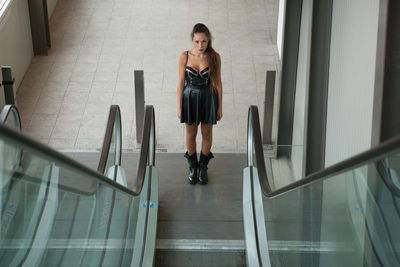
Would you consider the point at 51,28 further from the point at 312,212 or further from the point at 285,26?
the point at 312,212

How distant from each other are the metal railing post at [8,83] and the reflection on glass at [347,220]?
3.46 meters

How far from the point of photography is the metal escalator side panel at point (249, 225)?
173 inches

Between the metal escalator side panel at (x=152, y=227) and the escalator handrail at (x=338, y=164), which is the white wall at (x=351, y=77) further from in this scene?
the metal escalator side panel at (x=152, y=227)

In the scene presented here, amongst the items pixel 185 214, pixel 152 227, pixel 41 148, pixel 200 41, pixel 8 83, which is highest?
pixel 41 148

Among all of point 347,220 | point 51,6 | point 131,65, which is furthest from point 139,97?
point 51,6

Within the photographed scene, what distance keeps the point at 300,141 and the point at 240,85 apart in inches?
87.4

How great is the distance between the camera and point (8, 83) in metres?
6.06

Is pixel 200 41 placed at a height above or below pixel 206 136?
above

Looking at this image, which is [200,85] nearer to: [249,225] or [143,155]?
[143,155]

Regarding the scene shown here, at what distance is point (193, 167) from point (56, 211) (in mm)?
3491

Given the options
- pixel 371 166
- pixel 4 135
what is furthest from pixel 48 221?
pixel 371 166

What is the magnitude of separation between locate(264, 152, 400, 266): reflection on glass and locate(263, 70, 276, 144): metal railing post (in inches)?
124

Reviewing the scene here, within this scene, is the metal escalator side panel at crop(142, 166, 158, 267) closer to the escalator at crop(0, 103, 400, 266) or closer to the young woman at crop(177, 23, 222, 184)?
the escalator at crop(0, 103, 400, 266)

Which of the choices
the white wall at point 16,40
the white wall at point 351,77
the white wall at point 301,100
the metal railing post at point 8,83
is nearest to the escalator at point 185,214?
the white wall at point 301,100
